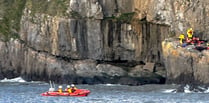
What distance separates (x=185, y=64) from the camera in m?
119

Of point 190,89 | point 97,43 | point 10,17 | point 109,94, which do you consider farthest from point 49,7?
point 190,89

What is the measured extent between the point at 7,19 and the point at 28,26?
6.65 meters

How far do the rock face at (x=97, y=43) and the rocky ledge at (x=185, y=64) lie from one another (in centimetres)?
678

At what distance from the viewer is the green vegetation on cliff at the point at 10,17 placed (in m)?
141

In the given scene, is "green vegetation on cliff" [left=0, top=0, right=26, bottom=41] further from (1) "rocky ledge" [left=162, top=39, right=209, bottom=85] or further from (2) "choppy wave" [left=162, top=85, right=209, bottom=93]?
(2) "choppy wave" [left=162, top=85, right=209, bottom=93]

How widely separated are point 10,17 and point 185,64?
36134 mm

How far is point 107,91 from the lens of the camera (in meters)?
113

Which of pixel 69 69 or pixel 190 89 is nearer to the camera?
pixel 190 89

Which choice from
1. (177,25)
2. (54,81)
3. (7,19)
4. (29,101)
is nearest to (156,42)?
(177,25)

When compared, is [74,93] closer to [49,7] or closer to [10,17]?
[49,7]

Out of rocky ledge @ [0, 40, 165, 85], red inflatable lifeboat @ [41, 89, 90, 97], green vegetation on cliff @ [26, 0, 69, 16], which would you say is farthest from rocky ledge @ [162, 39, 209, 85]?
green vegetation on cliff @ [26, 0, 69, 16]

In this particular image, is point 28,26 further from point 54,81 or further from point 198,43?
point 198,43

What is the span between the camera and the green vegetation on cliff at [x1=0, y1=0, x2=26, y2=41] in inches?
5566

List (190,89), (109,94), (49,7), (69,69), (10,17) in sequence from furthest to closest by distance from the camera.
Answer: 1. (10,17)
2. (49,7)
3. (69,69)
4. (190,89)
5. (109,94)
